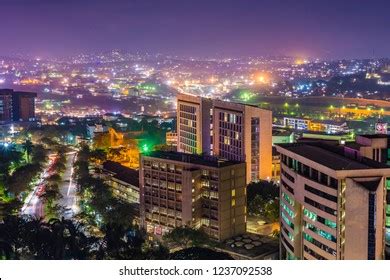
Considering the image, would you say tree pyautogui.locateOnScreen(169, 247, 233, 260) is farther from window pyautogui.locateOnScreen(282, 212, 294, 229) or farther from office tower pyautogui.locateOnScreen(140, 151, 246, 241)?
office tower pyautogui.locateOnScreen(140, 151, 246, 241)

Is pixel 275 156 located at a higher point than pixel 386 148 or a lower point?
lower

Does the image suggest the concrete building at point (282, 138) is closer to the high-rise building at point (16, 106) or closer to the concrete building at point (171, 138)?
the concrete building at point (171, 138)

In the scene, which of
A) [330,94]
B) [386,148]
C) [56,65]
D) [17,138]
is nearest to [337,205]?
[386,148]

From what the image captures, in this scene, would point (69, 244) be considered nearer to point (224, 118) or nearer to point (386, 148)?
point (386, 148)

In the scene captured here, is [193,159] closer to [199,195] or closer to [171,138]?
[199,195]

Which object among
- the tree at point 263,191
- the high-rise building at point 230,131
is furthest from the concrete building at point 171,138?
the tree at point 263,191
